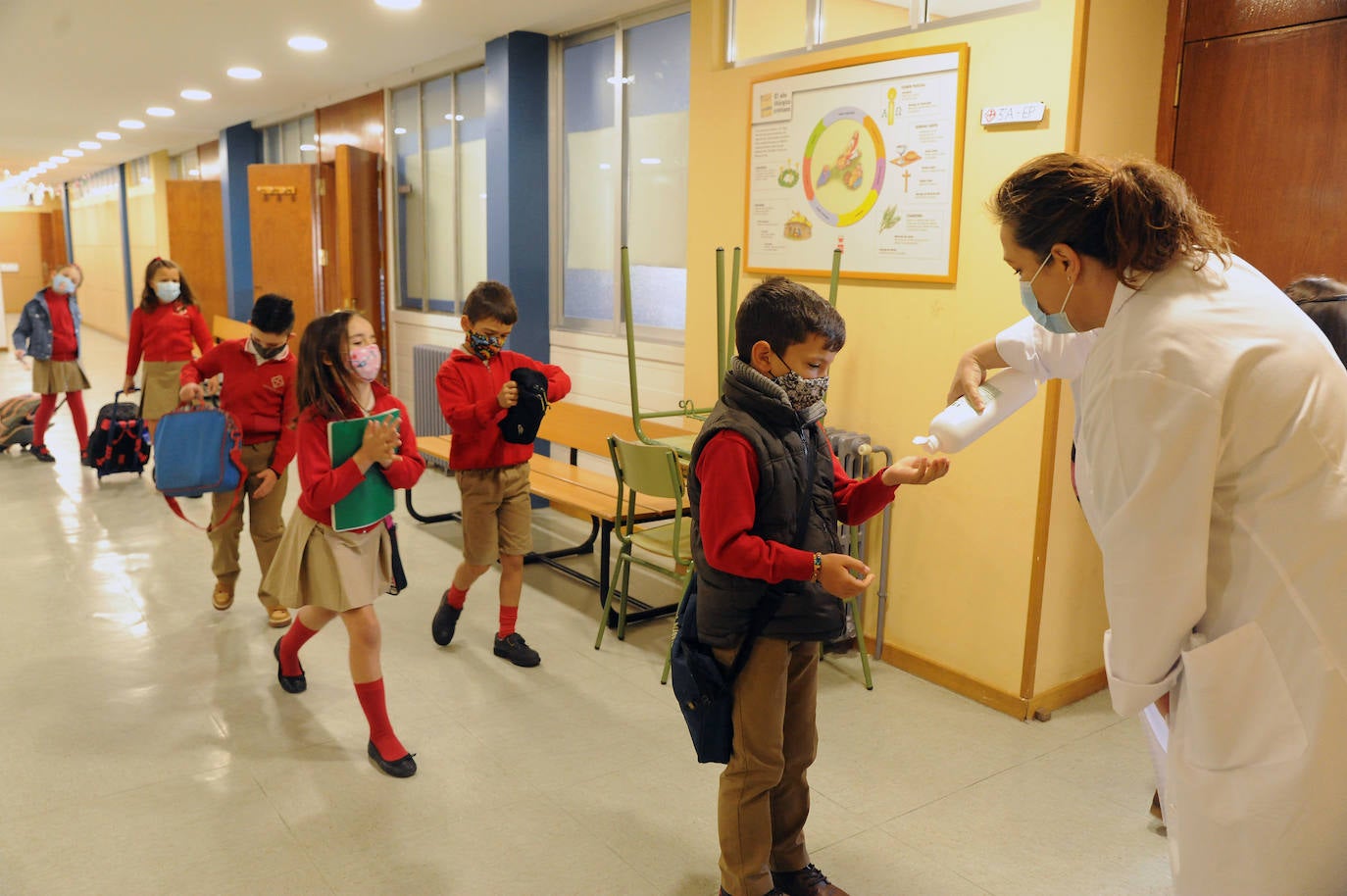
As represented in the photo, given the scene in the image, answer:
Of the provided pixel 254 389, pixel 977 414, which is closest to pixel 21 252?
pixel 254 389

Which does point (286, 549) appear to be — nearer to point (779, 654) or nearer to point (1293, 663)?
point (779, 654)

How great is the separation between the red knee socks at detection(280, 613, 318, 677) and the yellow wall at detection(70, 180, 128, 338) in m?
14.1

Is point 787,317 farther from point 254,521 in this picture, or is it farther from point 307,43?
point 307,43

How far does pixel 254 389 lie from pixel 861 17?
263 cm

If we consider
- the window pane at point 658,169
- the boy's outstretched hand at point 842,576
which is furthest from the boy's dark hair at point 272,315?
the boy's outstretched hand at point 842,576

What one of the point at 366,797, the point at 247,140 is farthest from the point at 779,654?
the point at 247,140

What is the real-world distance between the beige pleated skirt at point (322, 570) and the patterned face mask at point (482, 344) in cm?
87

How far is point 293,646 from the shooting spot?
125 inches

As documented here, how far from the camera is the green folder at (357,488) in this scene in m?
2.56

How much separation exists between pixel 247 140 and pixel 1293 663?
10.4 metres

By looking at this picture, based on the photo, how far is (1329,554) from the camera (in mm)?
1221

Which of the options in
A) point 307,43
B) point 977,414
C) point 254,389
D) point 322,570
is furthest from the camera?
point 307,43

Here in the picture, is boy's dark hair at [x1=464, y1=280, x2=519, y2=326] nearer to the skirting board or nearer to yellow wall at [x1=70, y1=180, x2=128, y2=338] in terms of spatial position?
the skirting board

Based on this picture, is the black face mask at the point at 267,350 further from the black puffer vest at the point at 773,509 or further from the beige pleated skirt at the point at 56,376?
the beige pleated skirt at the point at 56,376
